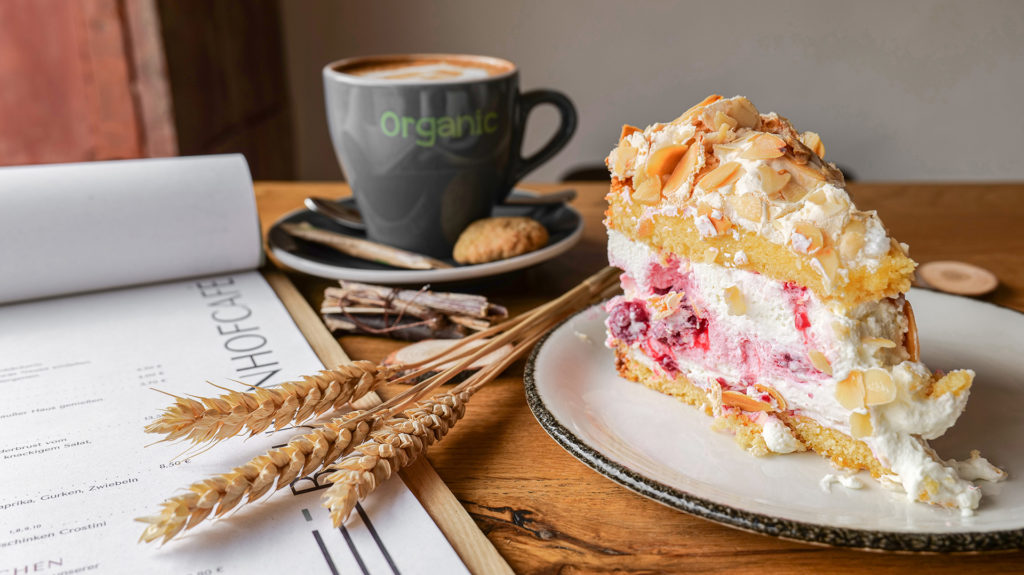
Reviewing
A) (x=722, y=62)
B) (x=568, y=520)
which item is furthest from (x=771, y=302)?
(x=722, y=62)

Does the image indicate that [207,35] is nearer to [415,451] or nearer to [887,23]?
[415,451]

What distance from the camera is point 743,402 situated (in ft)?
2.39

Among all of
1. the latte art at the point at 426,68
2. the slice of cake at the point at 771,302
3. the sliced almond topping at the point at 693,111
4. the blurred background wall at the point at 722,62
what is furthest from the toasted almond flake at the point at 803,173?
the blurred background wall at the point at 722,62

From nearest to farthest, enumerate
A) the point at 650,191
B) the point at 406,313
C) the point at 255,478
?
the point at 255,478 → the point at 650,191 → the point at 406,313

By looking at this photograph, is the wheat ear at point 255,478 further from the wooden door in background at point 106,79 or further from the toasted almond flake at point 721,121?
the wooden door in background at point 106,79

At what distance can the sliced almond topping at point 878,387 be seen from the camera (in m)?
0.63

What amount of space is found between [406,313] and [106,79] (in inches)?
59.2

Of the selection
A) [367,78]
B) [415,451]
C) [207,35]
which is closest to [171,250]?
[367,78]

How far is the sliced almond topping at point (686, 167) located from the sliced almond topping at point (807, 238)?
12 centimetres

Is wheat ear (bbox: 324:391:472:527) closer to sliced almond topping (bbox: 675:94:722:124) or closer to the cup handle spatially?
sliced almond topping (bbox: 675:94:722:124)

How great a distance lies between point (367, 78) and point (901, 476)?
2.79 ft

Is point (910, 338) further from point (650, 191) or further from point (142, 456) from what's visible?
point (142, 456)

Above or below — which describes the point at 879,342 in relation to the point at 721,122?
below

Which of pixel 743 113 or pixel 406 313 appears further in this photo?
pixel 406 313
